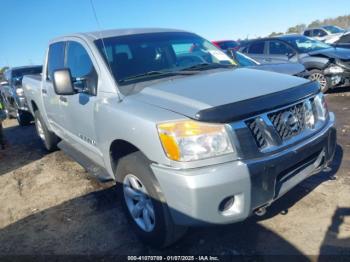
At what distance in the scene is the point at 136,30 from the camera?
393cm

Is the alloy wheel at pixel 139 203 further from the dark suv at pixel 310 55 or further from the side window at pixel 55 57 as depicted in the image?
the dark suv at pixel 310 55

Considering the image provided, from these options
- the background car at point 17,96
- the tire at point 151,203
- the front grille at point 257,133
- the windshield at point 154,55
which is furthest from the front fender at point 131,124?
the background car at point 17,96

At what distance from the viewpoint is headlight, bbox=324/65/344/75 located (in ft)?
27.3

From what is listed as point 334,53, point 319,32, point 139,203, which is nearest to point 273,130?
point 139,203

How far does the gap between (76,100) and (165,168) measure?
1.76 metres

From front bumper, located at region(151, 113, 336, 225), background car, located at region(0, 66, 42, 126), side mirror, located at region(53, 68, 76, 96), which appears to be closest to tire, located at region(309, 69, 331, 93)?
front bumper, located at region(151, 113, 336, 225)

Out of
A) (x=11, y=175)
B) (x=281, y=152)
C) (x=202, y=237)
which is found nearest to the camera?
(x=281, y=152)

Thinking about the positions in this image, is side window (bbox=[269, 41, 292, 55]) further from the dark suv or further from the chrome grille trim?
the chrome grille trim

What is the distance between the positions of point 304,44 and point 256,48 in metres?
1.38

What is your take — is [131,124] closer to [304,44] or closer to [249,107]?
[249,107]

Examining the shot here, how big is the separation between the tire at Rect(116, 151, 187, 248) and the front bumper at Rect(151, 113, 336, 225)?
4.2 inches

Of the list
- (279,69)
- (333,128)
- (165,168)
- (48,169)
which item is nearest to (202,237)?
(165,168)

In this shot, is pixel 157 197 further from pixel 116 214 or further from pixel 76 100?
pixel 76 100

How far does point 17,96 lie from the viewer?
9531 mm
